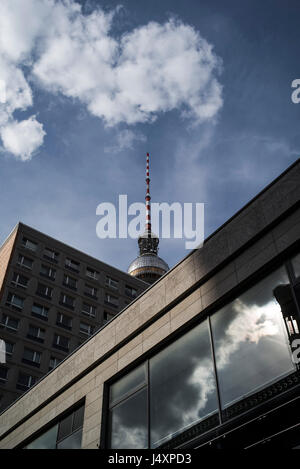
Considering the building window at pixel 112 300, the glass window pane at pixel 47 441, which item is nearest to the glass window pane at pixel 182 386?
the glass window pane at pixel 47 441

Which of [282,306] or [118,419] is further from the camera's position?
[118,419]

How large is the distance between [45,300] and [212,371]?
129 ft

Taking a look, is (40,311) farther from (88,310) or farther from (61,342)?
(88,310)

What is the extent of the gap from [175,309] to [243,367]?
3284 millimetres

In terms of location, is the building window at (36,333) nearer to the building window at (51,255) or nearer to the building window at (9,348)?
the building window at (9,348)

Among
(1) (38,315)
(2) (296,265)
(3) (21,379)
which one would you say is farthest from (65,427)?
(1) (38,315)

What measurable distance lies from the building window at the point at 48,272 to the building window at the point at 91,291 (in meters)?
3.99

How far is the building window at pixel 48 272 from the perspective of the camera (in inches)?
2011

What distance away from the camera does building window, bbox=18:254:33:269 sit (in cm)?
5022

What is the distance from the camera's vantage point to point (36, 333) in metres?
45.9

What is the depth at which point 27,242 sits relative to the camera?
173 feet

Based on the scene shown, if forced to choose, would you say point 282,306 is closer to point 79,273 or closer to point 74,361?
point 74,361

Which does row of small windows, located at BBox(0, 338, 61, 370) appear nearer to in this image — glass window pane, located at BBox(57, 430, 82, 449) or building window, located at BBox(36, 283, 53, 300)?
building window, located at BBox(36, 283, 53, 300)
